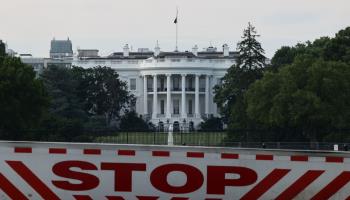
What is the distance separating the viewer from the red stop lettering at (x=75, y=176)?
11.2 metres

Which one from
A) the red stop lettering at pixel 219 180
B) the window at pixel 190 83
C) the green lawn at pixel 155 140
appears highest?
the window at pixel 190 83

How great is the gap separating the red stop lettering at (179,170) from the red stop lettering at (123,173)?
0.18 metres

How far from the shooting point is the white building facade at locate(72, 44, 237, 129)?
6909 inches

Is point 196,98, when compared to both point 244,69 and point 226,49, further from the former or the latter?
point 244,69

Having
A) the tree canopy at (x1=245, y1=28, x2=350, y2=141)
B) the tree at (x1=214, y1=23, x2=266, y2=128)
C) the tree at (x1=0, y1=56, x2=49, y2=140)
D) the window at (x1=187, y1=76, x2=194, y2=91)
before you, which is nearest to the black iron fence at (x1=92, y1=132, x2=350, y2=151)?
→ the tree canopy at (x1=245, y1=28, x2=350, y2=141)

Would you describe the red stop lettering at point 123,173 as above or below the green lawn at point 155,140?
above

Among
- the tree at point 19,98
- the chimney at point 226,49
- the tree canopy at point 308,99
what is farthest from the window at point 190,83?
the tree at point 19,98

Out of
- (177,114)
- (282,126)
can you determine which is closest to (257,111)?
(282,126)

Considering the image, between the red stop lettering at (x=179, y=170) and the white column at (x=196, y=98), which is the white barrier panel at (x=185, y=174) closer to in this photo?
the red stop lettering at (x=179, y=170)

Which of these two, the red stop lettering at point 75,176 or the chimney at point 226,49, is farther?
the chimney at point 226,49

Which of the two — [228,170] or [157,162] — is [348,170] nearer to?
[228,170]

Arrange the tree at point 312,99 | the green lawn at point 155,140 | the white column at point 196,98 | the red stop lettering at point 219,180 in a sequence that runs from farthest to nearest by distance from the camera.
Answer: the white column at point 196,98, the tree at point 312,99, the green lawn at point 155,140, the red stop lettering at point 219,180

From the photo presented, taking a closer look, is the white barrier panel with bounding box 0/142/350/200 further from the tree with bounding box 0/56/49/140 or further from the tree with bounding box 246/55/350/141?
the tree with bounding box 0/56/49/140

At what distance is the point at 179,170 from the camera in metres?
11.2
